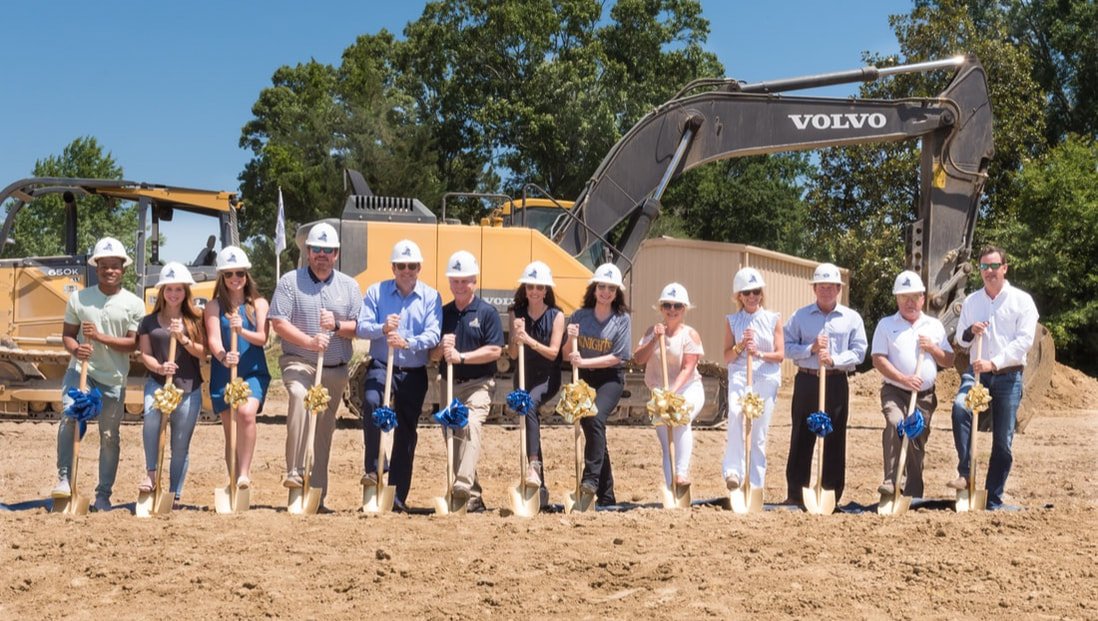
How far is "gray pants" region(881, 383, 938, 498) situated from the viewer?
9.04 meters

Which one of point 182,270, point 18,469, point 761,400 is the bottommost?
point 18,469

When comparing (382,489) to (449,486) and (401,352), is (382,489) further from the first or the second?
(401,352)

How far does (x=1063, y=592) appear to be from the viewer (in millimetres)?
6605

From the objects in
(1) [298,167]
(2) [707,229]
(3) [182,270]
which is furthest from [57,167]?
(3) [182,270]

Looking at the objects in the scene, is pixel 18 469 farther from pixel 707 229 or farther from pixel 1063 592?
pixel 707 229

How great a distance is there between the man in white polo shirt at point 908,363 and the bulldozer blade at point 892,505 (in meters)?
0.08

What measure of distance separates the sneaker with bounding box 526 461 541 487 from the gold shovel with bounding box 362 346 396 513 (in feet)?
3.14

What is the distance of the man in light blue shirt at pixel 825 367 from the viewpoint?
29.7 ft

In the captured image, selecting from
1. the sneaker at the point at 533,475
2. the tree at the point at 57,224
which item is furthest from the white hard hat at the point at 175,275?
the tree at the point at 57,224

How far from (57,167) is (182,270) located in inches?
1596

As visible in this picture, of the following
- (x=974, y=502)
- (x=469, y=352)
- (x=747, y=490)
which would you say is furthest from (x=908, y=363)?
(x=469, y=352)

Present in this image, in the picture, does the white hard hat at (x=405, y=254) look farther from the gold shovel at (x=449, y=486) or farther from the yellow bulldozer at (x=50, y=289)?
the yellow bulldozer at (x=50, y=289)

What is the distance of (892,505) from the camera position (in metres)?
8.85

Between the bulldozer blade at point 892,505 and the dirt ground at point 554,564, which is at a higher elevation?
the bulldozer blade at point 892,505
